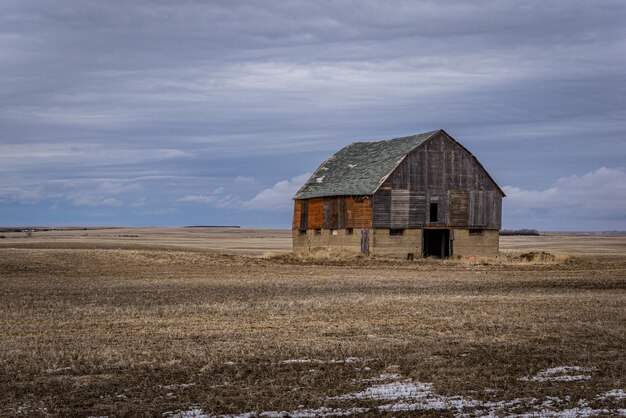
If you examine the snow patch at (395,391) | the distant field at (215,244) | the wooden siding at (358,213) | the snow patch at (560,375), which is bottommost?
the snow patch at (395,391)

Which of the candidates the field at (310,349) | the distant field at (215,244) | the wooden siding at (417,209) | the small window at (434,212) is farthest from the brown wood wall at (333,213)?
the field at (310,349)

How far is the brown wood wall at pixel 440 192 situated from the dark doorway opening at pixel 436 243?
4.59 feet

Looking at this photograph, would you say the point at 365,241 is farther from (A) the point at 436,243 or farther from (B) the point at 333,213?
(A) the point at 436,243


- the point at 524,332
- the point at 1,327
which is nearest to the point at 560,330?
the point at 524,332

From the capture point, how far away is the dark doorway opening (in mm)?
52812

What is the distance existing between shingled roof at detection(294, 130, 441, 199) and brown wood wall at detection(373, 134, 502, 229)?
0.77 meters

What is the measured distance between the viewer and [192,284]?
1242 inches

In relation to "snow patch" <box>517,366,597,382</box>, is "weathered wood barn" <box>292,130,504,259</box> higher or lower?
higher

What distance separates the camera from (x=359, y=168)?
55.5 m

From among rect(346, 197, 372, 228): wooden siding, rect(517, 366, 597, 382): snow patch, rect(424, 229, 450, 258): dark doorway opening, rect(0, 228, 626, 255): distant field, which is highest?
rect(346, 197, 372, 228): wooden siding

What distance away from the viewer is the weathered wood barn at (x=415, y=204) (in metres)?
50.3

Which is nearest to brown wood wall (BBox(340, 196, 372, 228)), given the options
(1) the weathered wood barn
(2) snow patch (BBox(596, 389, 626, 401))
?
(1) the weathered wood barn

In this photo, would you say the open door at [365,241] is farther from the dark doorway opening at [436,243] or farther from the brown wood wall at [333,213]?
the dark doorway opening at [436,243]

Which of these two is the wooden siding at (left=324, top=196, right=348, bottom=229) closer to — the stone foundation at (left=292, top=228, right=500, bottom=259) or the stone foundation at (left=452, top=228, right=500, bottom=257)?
the stone foundation at (left=292, top=228, right=500, bottom=259)
